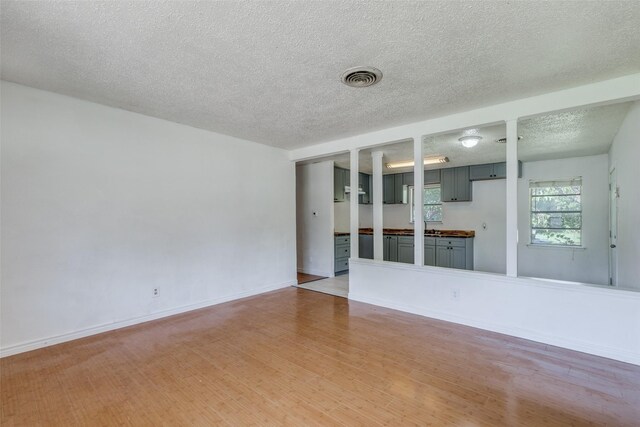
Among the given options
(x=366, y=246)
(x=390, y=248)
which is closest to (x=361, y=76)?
(x=390, y=248)

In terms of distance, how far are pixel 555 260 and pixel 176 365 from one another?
255 inches

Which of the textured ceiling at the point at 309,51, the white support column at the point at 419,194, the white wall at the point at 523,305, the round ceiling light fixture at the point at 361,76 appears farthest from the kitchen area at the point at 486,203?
the round ceiling light fixture at the point at 361,76

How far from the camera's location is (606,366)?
7.88ft

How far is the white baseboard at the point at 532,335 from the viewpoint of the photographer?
2.50 meters

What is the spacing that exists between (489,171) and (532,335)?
375 centimetres

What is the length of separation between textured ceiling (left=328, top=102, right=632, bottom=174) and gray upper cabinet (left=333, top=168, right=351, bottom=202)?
0.30 meters

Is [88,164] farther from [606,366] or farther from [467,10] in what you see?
[606,366]

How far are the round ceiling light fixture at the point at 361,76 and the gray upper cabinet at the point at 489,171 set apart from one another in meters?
4.29

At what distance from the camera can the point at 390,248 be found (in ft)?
20.8

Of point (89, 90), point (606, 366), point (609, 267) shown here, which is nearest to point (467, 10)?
point (606, 366)

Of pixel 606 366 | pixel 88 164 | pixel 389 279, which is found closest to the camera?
pixel 606 366

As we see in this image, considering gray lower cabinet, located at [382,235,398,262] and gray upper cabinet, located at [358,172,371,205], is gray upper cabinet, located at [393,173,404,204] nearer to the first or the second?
gray upper cabinet, located at [358,172,371,205]

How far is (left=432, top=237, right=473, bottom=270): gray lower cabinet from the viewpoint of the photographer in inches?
218

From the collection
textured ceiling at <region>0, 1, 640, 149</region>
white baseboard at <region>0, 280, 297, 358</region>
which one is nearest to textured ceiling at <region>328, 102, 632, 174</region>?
textured ceiling at <region>0, 1, 640, 149</region>
